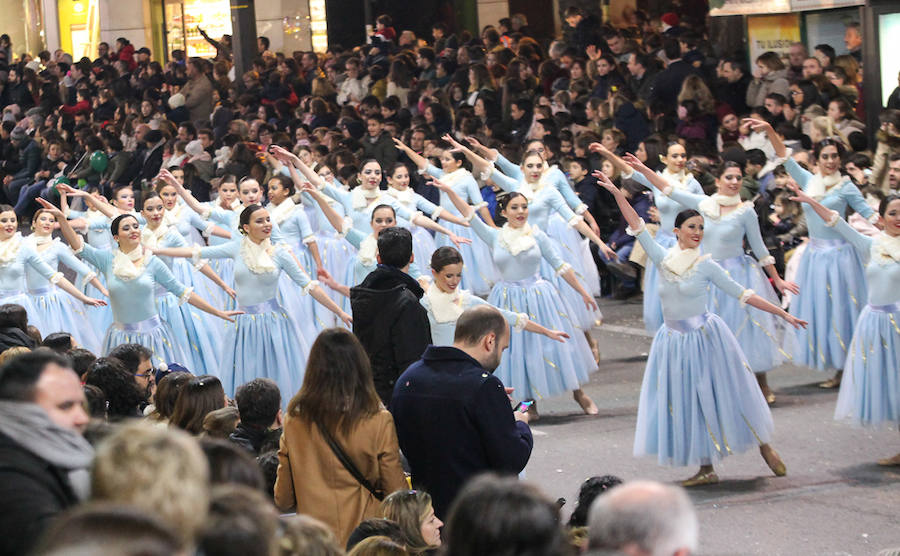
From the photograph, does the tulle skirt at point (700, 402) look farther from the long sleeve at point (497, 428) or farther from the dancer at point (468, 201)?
the dancer at point (468, 201)

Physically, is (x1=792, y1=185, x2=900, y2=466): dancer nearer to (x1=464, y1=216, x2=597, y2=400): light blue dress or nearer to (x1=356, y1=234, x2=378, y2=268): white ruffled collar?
(x1=464, y1=216, x2=597, y2=400): light blue dress

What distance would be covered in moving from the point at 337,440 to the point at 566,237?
860 centimetres

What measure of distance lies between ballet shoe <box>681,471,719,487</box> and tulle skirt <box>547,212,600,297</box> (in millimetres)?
5150

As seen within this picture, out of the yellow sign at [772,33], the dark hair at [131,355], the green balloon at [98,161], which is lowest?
the dark hair at [131,355]

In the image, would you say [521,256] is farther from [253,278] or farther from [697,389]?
[697,389]

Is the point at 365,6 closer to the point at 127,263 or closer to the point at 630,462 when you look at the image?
the point at 127,263

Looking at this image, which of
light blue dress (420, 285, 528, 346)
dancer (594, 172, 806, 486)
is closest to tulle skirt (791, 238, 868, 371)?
dancer (594, 172, 806, 486)

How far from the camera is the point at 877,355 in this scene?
8.63 metres

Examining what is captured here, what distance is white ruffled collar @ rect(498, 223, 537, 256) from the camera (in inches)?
406

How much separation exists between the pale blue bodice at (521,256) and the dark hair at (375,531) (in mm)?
5828

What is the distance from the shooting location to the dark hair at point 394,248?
7480mm

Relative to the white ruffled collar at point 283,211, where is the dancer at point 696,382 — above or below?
below

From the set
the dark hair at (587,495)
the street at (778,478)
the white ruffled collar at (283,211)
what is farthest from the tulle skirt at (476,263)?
the dark hair at (587,495)

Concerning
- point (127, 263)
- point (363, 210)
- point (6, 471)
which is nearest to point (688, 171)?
point (363, 210)
